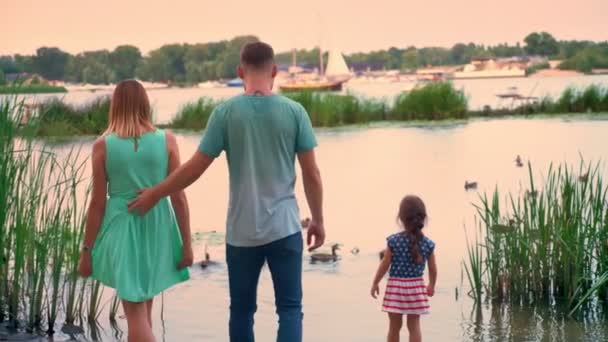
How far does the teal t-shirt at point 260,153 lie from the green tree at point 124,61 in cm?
6276

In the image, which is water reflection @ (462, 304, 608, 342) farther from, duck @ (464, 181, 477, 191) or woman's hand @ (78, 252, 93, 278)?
duck @ (464, 181, 477, 191)

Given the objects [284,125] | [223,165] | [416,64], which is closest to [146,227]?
[284,125]

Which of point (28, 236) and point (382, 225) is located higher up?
point (28, 236)

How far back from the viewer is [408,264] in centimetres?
550

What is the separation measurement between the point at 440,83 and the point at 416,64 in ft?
201

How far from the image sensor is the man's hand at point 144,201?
4.63 m

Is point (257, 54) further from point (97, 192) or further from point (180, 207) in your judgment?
point (97, 192)

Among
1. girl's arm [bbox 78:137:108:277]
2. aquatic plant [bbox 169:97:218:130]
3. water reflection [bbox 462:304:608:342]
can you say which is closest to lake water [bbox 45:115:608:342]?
water reflection [bbox 462:304:608:342]

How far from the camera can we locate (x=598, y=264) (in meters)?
7.04

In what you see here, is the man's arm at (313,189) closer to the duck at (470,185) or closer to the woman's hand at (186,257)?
the woman's hand at (186,257)

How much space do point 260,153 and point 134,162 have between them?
52 centimetres

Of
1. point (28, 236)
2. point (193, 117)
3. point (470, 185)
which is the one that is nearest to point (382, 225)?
point (470, 185)

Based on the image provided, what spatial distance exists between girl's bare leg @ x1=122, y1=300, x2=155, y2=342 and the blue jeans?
1.24ft

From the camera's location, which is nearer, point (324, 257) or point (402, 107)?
point (324, 257)
